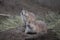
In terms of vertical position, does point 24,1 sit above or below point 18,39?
above

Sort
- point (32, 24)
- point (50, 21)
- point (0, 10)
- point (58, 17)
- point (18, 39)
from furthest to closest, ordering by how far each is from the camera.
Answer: point (0, 10), point (58, 17), point (50, 21), point (32, 24), point (18, 39)

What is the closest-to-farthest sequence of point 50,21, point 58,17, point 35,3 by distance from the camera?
point 50,21, point 58,17, point 35,3

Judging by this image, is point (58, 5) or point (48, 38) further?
point (58, 5)

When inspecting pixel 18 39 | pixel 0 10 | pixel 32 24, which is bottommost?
pixel 18 39

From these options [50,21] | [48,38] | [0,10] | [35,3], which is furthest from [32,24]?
[35,3]

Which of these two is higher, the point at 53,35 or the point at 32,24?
the point at 32,24

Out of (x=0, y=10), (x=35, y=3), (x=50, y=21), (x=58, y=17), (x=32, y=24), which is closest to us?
(x=32, y=24)

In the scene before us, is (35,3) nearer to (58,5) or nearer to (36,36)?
(58,5)

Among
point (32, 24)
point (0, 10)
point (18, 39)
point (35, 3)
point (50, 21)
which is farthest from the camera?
point (35, 3)

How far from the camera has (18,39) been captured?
4727 mm

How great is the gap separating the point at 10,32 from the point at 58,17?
3.06 m

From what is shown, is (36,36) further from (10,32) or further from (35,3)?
(35,3)

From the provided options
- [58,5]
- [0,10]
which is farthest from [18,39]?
[58,5]

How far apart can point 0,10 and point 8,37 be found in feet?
13.4
